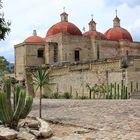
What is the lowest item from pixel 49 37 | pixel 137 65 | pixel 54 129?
pixel 54 129

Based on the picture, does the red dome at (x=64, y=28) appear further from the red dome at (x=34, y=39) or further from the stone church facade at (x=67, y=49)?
the red dome at (x=34, y=39)

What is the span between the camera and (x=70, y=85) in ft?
126

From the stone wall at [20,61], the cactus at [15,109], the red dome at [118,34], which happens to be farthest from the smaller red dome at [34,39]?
the cactus at [15,109]

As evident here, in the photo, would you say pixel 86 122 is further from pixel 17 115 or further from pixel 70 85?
pixel 70 85

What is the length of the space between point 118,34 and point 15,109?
34.8m

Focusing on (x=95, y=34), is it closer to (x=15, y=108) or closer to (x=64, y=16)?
(x=64, y=16)

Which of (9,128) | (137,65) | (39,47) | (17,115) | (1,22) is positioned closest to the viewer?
(9,128)

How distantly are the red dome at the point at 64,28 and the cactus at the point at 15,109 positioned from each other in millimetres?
30923

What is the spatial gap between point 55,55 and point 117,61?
13021 millimetres

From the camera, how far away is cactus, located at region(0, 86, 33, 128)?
536 inches

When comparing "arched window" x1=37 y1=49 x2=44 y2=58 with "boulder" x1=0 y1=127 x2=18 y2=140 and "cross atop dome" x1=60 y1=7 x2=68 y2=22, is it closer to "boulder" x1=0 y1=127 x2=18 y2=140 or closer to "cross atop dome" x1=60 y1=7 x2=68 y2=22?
"cross atop dome" x1=60 y1=7 x2=68 y2=22

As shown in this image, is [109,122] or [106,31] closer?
[109,122]

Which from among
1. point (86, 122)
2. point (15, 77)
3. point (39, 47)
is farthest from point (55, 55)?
point (86, 122)

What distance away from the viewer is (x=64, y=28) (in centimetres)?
4578
